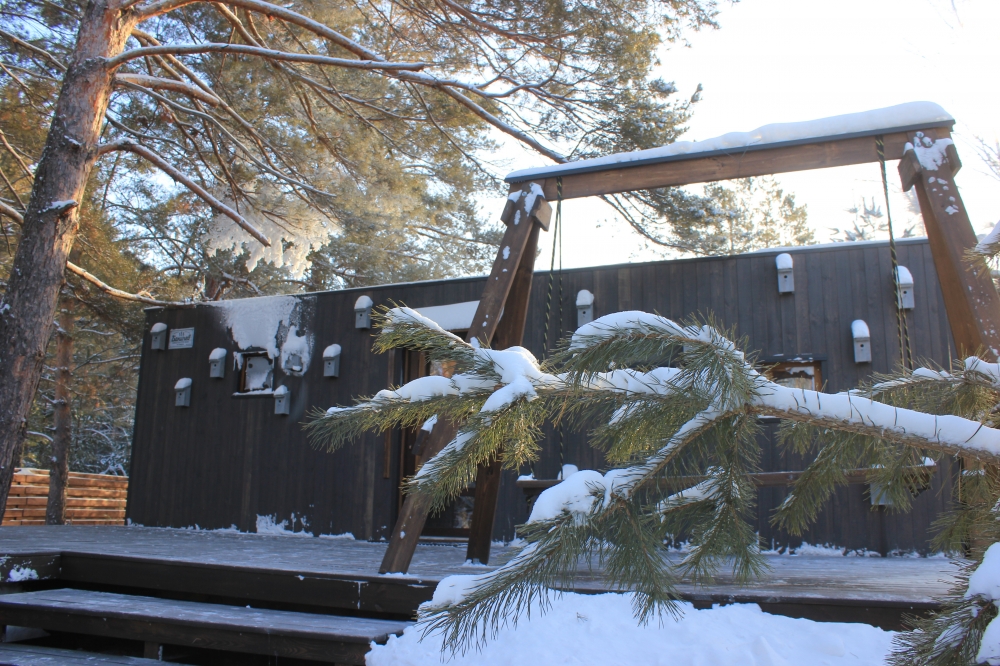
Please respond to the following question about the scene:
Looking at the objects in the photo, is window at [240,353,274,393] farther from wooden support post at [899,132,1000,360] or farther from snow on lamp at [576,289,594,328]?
wooden support post at [899,132,1000,360]

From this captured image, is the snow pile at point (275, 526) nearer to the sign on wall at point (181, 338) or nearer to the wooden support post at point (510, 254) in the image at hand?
the sign on wall at point (181, 338)

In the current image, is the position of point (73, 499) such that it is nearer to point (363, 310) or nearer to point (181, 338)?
point (181, 338)

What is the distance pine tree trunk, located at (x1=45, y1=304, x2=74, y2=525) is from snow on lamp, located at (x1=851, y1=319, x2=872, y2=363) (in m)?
9.72

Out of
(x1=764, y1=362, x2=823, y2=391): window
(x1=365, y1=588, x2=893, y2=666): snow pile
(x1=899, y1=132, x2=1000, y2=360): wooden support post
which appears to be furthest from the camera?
(x1=764, y1=362, x2=823, y2=391): window

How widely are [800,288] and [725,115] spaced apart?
2394 millimetres

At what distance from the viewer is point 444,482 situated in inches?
45.4

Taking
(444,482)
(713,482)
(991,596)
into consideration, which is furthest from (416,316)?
(991,596)

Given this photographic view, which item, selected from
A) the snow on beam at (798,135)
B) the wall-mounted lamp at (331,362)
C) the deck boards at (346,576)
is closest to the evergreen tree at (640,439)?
the deck boards at (346,576)

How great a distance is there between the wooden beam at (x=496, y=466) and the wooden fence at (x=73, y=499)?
27.3ft

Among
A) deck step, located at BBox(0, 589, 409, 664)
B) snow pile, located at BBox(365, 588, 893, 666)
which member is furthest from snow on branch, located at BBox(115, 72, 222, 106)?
snow pile, located at BBox(365, 588, 893, 666)

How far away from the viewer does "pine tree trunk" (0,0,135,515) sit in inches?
181

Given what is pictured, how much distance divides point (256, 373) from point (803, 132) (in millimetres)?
5699

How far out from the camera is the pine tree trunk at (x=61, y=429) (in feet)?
32.3

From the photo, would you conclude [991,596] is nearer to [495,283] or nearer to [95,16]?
[495,283]
